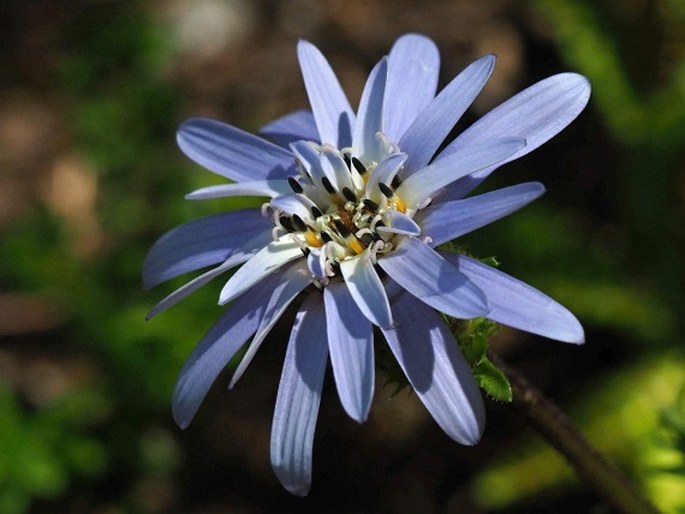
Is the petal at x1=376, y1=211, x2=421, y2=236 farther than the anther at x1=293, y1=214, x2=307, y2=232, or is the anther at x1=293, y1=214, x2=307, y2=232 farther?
the anther at x1=293, y1=214, x2=307, y2=232

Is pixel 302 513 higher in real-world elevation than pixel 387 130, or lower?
lower

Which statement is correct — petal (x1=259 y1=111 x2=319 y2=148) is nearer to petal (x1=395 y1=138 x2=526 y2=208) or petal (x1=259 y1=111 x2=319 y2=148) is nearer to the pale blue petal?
the pale blue petal

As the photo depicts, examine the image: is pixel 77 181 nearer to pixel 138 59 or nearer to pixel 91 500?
pixel 138 59

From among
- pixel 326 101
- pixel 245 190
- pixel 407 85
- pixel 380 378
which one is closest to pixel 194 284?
pixel 245 190

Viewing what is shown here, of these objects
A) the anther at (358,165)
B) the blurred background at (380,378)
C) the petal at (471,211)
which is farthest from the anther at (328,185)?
the blurred background at (380,378)

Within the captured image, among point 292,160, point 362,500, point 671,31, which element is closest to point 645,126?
point 671,31

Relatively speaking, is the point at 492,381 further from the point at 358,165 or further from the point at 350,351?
the point at 358,165

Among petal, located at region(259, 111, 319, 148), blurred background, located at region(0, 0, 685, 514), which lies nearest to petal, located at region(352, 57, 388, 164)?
petal, located at region(259, 111, 319, 148)
